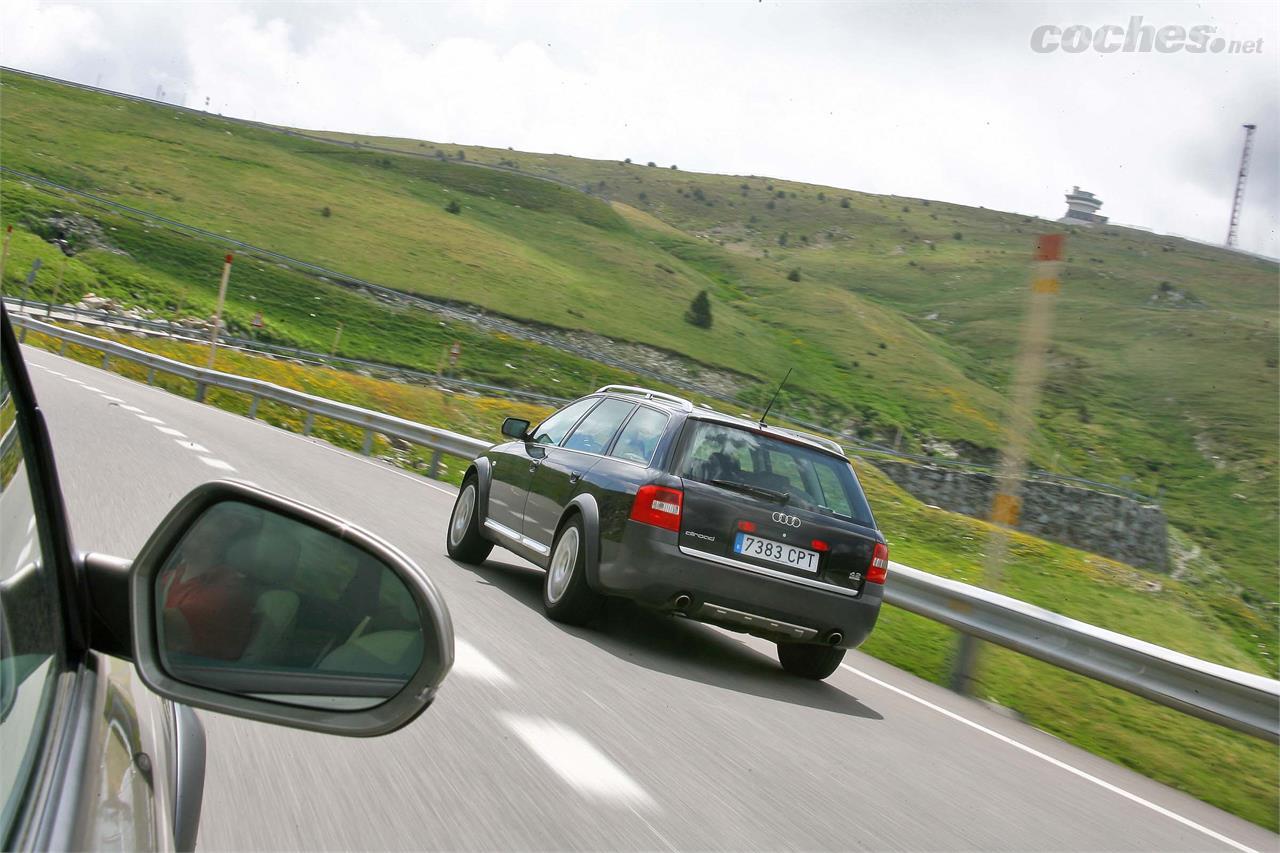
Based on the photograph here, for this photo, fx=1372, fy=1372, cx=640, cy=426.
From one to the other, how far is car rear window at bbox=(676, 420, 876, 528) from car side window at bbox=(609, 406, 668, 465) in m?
0.23

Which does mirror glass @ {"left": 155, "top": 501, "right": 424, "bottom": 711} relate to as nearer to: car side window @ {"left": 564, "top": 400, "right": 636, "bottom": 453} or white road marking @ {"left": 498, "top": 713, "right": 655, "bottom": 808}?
white road marking @ {"left": 498, "top": 713, "right": 655, "bottom": 808}

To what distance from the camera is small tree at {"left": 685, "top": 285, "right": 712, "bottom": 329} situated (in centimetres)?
11519

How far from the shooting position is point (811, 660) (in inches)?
341

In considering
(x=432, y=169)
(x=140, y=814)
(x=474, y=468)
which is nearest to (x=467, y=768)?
(x=140, y=814)

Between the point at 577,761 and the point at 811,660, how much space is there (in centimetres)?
368

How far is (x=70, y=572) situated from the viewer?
1896 mm

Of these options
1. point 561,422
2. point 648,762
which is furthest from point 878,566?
point 648,762

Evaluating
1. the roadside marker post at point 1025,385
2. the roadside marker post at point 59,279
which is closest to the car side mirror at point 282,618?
the roadside marker post at point 1025,385

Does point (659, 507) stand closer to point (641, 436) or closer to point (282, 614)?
point (641, 436)

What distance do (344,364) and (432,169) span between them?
337ft

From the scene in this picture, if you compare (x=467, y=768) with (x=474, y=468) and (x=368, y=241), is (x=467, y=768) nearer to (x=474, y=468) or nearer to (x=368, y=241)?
(x=474, y=468)

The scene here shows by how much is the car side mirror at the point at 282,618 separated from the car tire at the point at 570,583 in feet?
20.2

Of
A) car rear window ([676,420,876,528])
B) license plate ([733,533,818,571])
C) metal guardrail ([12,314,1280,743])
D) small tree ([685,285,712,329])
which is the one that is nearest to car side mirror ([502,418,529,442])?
car rear window ([676,420,876,528])

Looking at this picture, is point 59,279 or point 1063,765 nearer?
point 1063,765
